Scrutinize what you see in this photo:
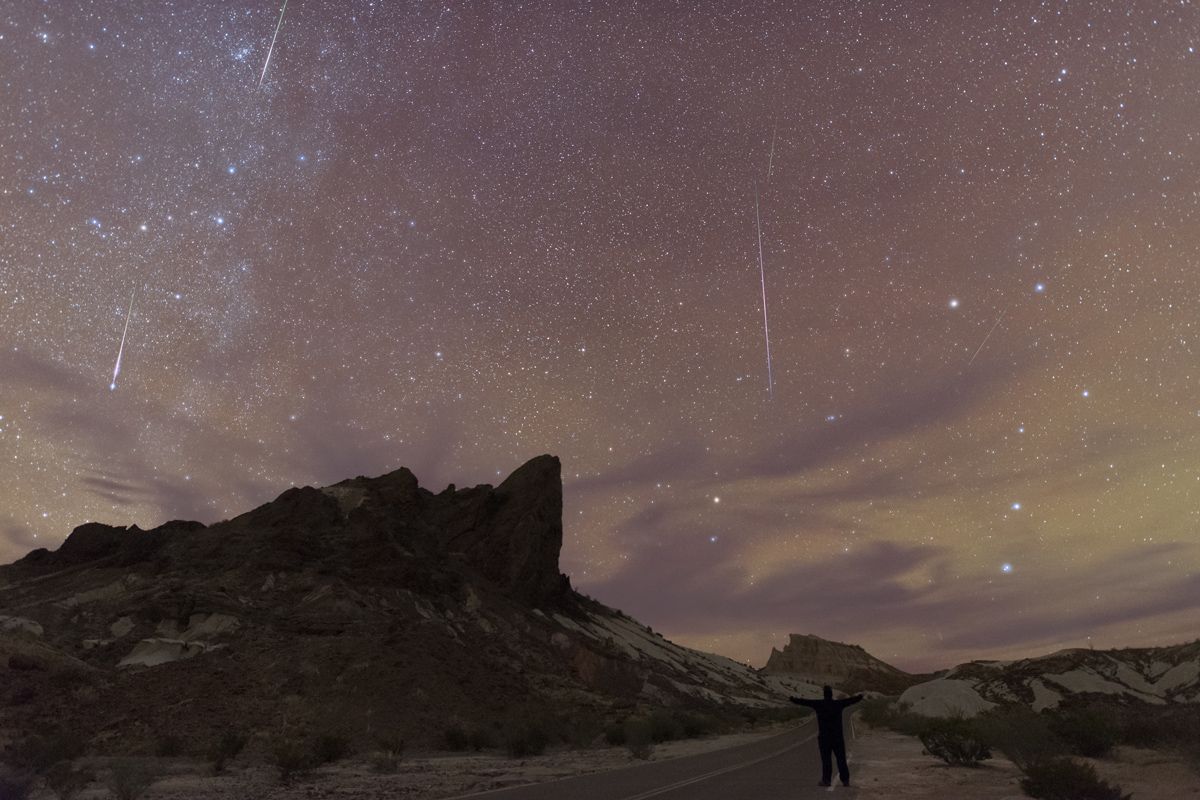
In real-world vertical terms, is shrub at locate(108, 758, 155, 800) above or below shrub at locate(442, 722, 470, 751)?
above

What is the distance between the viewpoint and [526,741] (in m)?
34.3

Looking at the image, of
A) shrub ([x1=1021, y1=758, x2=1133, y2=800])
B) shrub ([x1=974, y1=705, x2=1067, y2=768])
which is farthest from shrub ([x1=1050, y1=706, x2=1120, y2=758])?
shrub ([x1=1021, y1=758, x2=1133, y2=800])

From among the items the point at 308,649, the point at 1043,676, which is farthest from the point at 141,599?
the point at 1043,676

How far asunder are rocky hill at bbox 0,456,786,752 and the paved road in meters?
22.8

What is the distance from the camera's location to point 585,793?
53.1ft

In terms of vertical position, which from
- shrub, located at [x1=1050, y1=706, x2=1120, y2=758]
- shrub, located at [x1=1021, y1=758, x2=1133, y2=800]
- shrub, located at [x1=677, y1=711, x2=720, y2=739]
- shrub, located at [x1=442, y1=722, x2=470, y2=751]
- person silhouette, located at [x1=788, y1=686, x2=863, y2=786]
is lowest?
shrub, located at [x1=677, y1=711, x2=720, y2=739]

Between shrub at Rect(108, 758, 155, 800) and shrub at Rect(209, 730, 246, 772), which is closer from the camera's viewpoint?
shrub at Rect(108, 758, 155, 800)

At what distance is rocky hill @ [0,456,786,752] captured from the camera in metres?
40.9

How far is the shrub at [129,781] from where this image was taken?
60.5 feet

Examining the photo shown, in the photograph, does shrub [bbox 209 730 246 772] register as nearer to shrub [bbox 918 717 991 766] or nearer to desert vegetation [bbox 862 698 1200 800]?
shrub [bbox 918 717 991 766]

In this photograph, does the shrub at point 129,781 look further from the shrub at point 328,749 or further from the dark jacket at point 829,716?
the dark jacket at point 829,716

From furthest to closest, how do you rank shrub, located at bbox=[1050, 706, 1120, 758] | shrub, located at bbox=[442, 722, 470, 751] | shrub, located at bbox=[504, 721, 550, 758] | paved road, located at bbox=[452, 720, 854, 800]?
1. shrub, located at bbox=[442, 722, 470, 751]
2. shrub, located at bbox=[504, 721, 550, 758]
3. shrub, located at bbox=[1050, 706, 1120, 758]
4. paved road, located at bbox=[452, 720, 854, 800]

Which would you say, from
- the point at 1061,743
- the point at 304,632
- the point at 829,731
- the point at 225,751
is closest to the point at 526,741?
the point at 225,751

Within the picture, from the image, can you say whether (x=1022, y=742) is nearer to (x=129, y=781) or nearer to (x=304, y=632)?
(x=129, y=781)
